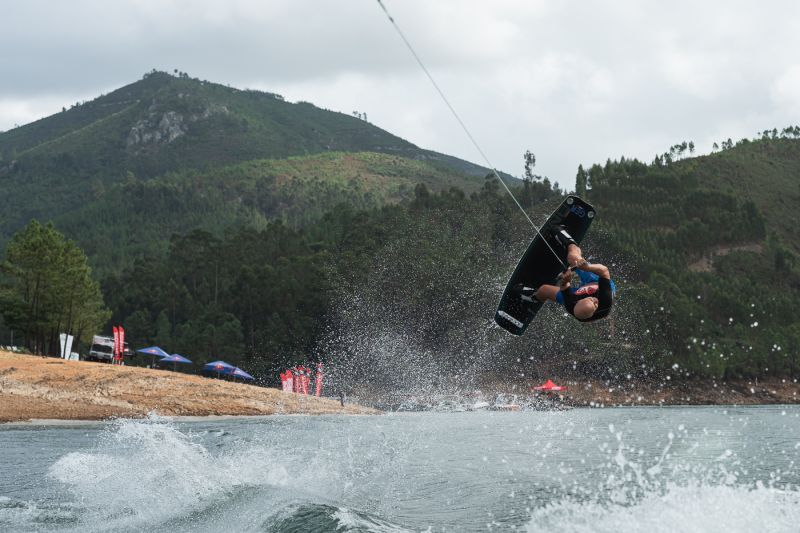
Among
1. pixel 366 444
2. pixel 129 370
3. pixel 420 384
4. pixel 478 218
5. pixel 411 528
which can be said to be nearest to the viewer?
pixel 411 528

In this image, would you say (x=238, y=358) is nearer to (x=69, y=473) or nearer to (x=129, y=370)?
(x=129, y=370)

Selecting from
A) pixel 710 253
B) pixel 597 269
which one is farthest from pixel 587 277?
pixel 710 253

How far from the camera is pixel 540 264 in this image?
53.1ft

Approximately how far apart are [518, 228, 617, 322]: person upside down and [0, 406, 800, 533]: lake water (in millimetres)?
2935

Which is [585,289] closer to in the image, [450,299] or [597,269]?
[597,269]

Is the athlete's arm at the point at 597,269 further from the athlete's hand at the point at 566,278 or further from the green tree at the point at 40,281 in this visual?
the green tree at the point at 40,281

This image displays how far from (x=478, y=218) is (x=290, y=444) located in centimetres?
10309

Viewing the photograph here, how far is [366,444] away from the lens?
25.3 m

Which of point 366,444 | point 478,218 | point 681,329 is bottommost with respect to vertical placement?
point 366,444

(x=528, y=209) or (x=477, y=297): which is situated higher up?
(x=528, y=209)

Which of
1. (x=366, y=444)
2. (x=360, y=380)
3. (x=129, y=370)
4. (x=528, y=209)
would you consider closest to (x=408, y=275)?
(x=360, y=380)

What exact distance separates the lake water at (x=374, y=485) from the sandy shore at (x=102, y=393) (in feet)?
18.7

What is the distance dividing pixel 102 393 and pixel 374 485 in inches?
875

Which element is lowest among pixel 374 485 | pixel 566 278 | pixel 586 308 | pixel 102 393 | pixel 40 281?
pixel 374 485
